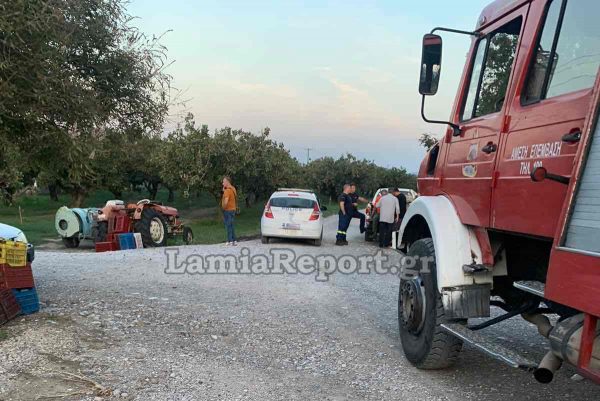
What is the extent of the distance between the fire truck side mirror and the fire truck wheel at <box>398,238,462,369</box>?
1.34 m

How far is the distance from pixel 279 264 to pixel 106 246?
5.27 metres

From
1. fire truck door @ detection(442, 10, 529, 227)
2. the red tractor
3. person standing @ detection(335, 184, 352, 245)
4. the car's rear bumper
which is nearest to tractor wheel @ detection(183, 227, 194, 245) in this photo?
the red tractor

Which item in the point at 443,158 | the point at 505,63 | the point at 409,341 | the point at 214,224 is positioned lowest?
the point at 214,224

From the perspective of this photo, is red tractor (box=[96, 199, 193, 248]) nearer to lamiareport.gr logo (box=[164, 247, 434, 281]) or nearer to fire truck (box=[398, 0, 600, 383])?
lamiareport.gr logo (box=[164, 247, 434, 281])

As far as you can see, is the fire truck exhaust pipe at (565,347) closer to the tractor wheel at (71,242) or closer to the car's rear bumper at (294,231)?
the car's rear bumper at (294,231)

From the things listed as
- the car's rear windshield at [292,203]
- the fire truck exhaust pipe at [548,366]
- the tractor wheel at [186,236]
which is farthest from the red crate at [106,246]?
the fire truck exhaust pipe at [548,366]

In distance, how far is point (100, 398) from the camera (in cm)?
379

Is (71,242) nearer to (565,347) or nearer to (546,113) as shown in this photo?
(546,113)

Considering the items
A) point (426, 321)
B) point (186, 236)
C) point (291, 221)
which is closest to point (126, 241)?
point (186, 236)

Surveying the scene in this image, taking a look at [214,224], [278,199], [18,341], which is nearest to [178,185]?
[214,224]

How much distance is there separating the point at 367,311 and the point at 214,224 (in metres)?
20.7

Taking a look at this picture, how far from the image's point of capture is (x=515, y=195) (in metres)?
3.33

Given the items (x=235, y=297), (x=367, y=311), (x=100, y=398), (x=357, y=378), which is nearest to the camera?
(x=100, y=398)

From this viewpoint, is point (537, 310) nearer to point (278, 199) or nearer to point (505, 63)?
point (505, 63)
